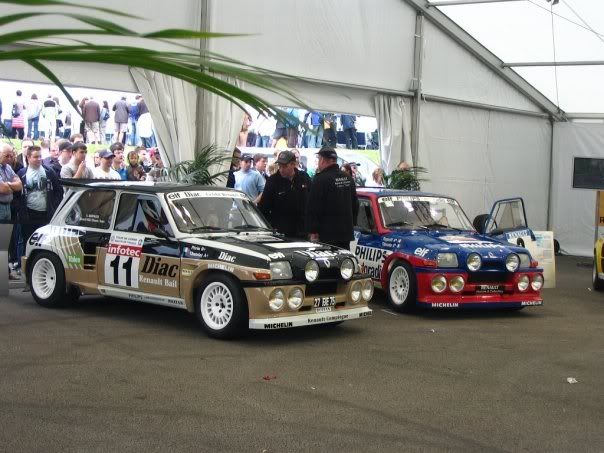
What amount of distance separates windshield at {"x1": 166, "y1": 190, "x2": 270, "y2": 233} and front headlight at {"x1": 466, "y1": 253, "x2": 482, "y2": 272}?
2.32m

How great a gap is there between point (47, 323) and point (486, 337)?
14.1 ft

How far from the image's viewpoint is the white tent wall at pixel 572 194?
2189 cm

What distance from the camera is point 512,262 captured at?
10.1 metres

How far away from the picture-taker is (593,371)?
24.0ft

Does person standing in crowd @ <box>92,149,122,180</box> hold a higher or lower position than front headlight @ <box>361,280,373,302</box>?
higher

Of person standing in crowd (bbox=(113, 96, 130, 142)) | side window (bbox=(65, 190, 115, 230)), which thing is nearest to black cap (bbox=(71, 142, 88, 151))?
person standing in crowd (bbox=(113, 96, 130, 142))

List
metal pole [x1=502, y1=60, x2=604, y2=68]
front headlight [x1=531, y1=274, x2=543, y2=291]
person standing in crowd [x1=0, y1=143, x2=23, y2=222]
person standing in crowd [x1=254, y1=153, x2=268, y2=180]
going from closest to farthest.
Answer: front headlight [x1=531, y1=274, x2=543, y2=291] → person standing in crowd [x1=0, y1=143, x2=23, y2=222] → person standing in crowd [x1=254, y1=153, x2=268, y2=180] → metal pole [x1=502, y1=60, x2=604, y2=68]

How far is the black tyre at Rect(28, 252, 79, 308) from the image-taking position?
9344 millimetres

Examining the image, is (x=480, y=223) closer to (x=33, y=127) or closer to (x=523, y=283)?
(x=523, y=283)

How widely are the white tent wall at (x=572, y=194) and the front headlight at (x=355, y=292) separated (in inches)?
585

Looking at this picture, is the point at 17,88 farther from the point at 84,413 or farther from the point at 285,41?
the point at 84,413

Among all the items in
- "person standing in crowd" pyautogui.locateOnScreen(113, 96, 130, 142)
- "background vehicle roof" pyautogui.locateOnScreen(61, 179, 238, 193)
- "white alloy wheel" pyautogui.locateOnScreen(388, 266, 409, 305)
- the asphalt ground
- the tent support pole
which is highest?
the tent support pole

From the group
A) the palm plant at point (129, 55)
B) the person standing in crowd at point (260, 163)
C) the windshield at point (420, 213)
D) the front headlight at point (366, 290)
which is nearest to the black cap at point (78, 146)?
the windshield at point (420, 213)

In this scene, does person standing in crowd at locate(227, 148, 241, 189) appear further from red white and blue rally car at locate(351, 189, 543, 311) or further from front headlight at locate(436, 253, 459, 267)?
front headlight at locate(436, 253, 459, 267)
